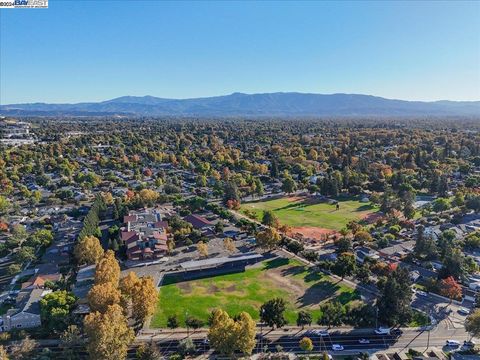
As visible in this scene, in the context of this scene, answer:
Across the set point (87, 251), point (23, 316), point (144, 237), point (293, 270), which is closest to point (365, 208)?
point (293, 270)

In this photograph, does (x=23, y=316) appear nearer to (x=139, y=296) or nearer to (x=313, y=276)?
(x=139, y=296)

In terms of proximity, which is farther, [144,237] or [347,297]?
[144,237]

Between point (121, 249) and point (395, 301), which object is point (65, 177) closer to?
point (121, 249)

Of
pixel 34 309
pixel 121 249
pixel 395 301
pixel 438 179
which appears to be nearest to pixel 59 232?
pixel 121 249

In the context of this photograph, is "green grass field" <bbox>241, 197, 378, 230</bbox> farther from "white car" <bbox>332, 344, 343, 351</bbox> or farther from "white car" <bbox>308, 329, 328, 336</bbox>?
"white car" <bbox>332, 344, 343, 351</bbox>

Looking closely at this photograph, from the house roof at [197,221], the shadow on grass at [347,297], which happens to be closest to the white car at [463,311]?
the shadow on grass at [347,297]

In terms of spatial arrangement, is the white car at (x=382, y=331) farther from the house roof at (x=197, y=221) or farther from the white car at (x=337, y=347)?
the house roof at (x=197, y=221)
